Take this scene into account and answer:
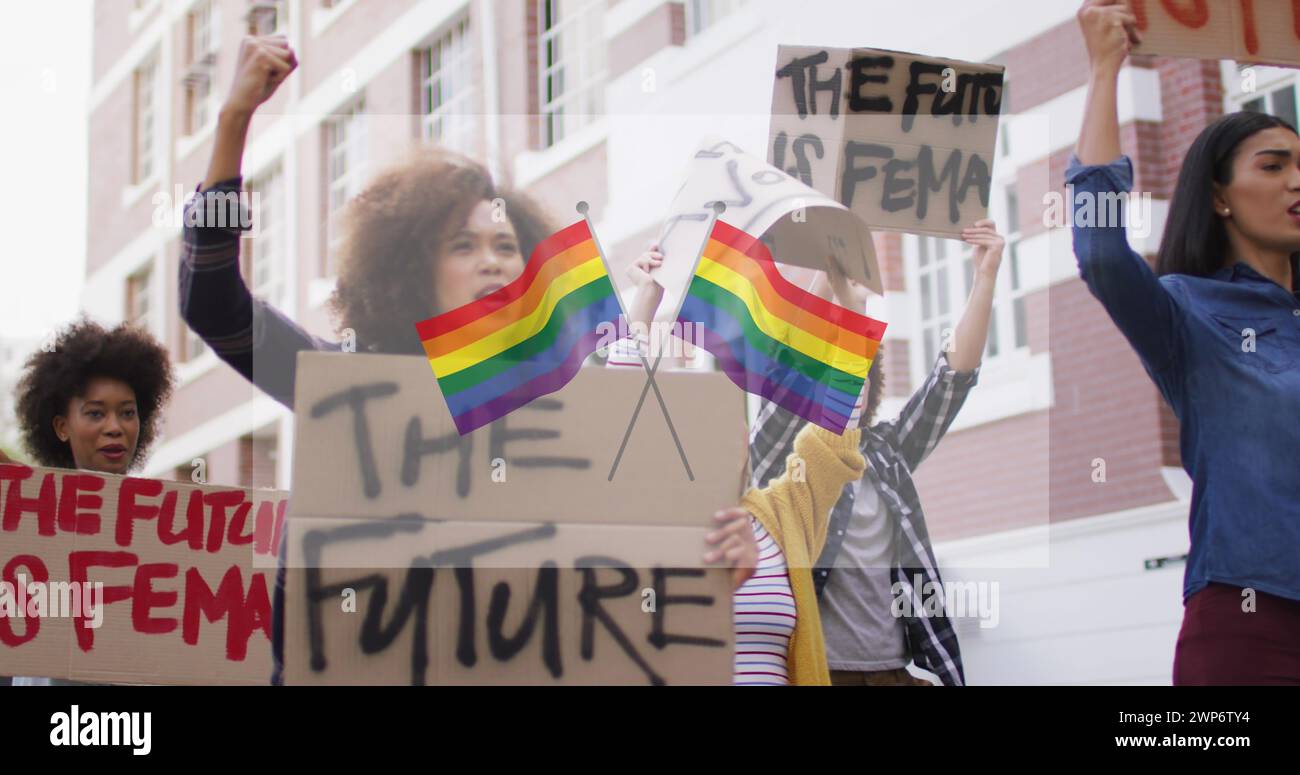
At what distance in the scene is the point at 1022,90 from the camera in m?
9.56

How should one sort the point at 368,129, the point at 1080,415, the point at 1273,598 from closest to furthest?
the point at 1273,598 → the point at 1080,415 → the point at 368,129

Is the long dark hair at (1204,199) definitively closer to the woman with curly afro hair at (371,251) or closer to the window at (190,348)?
the woman with curly afro hair at (371,251)

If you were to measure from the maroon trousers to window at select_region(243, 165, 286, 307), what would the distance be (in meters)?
12.9

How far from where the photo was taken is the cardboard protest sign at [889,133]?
4.12 meters

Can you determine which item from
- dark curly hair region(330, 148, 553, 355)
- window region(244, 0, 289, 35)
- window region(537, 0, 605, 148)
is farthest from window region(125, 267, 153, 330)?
dark curly hair region(330, 148, 553, 355)

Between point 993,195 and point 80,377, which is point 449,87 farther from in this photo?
point 80,377

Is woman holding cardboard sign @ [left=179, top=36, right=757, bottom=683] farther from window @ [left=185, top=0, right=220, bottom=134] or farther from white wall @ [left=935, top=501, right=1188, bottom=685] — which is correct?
window @ [left=185, top=0, right=220, bottom=134]

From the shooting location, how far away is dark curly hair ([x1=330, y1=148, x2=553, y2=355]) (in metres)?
3.77

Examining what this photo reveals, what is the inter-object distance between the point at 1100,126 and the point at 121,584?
2222 millimetres

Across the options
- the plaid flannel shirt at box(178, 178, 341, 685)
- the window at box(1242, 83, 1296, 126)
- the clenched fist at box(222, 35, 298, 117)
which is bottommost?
the plaid flannel shirt at box(178, 178, 341, 685)
